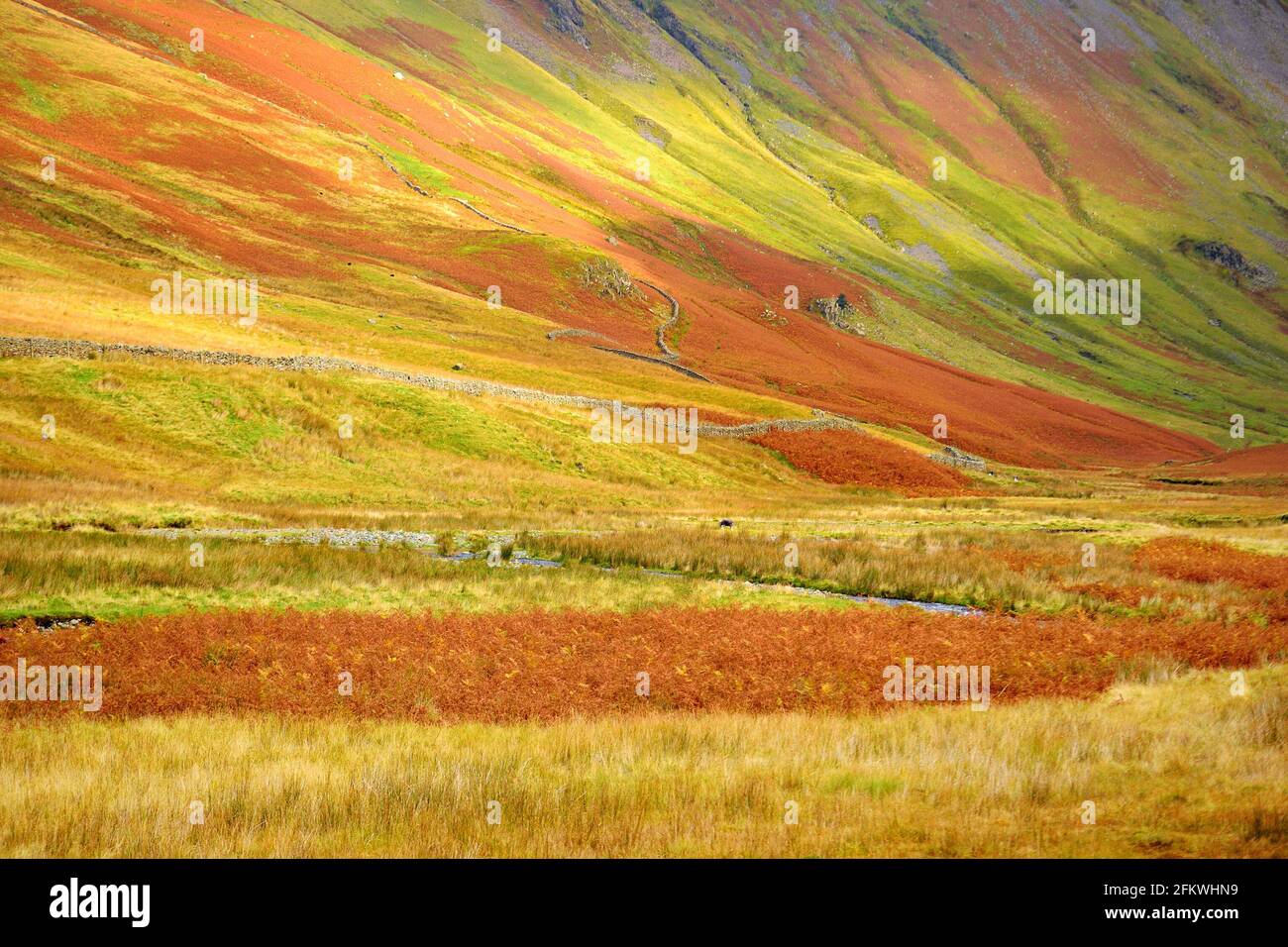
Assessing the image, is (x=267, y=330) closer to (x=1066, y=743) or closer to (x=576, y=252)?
(x=576, y=252)

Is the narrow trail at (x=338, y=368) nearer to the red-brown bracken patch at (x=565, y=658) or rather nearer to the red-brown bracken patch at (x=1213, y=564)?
the red-brown bracken patch at (x=565, y=658)

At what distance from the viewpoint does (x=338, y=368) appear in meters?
56.8

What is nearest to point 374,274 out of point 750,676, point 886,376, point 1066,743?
point 886,376

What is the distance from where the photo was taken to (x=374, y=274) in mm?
91500

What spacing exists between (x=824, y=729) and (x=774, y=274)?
13318 centimetres

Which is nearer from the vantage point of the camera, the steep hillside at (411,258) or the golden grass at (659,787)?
the golden grass at (659,787)

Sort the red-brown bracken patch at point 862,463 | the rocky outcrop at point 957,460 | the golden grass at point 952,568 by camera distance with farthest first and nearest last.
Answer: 1. the rocky outcrop at point 957,460
2. the red-brown bracken patch at point 862,463
3. the golden grass at point 952,568

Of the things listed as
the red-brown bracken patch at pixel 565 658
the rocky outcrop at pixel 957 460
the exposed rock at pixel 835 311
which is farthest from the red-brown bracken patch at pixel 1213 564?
the exposed rock at pixel 835 311

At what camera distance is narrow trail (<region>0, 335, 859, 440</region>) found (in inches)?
1895

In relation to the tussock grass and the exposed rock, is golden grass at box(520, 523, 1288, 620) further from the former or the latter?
the exposed rock

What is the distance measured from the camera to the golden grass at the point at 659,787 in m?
9.42

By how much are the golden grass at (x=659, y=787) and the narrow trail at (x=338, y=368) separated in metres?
40.7

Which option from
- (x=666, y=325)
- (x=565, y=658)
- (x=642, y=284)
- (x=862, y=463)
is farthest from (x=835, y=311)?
(x=565, y=658)

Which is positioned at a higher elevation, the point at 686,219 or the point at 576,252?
the point at 686,219
